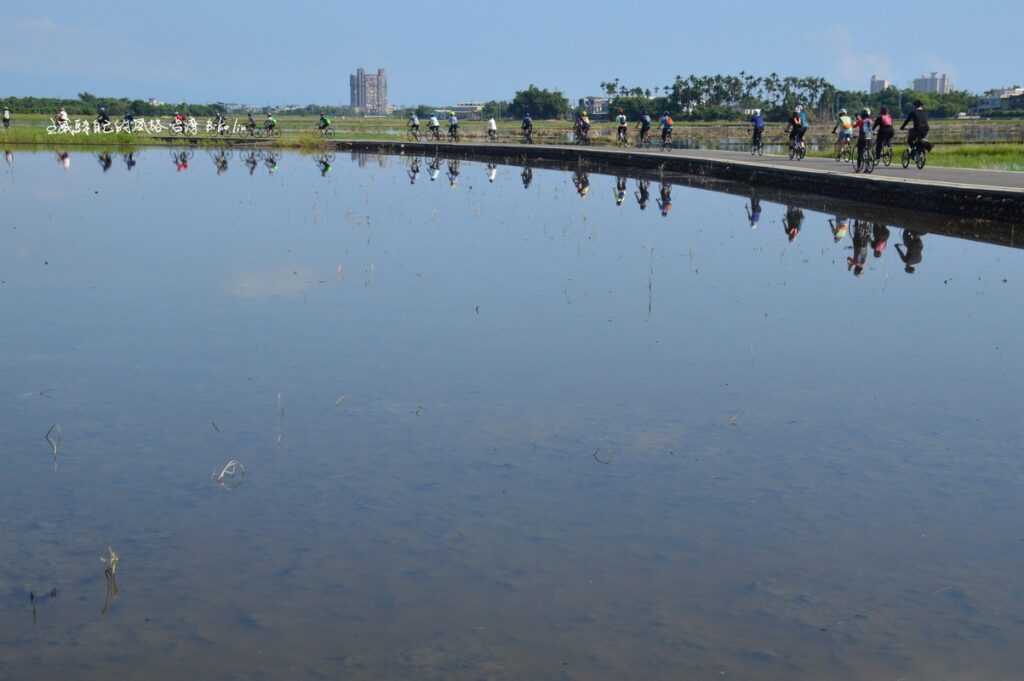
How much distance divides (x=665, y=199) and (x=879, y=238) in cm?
1048

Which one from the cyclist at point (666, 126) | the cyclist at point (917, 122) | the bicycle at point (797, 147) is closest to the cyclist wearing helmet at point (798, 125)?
the bicycle at point (797, 147)

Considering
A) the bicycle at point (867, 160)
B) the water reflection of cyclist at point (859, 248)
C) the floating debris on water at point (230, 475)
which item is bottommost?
the floating debris on water at point (230, 475)

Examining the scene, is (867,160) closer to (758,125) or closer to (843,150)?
(843,150)

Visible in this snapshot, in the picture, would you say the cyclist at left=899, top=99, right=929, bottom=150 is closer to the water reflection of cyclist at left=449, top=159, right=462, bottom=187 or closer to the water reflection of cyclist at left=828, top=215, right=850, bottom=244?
the water reflection of cyclist at left=828, top=215, right=850, bottom=244

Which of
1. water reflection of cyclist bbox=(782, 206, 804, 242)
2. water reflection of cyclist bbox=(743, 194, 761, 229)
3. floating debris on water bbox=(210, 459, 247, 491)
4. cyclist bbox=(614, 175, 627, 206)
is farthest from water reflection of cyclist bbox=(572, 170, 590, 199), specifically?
floating debris on water bbox=(210, 459, 247, 491)

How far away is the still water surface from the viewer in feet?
18.1

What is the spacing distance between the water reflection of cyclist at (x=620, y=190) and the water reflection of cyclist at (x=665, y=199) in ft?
3.15

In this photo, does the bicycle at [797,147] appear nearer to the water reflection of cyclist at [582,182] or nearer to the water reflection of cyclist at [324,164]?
the water reflection of cyclist at [582,182]

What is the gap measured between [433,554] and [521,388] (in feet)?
12.5

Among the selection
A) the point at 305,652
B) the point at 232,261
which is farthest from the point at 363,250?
the point at 305,652

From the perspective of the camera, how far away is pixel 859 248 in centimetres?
2019

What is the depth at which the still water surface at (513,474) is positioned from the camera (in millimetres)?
5527

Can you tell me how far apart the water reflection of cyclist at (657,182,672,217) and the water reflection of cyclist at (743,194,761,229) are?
1.82m

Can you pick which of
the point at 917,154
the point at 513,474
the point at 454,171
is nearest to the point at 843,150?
the point at 917,154
